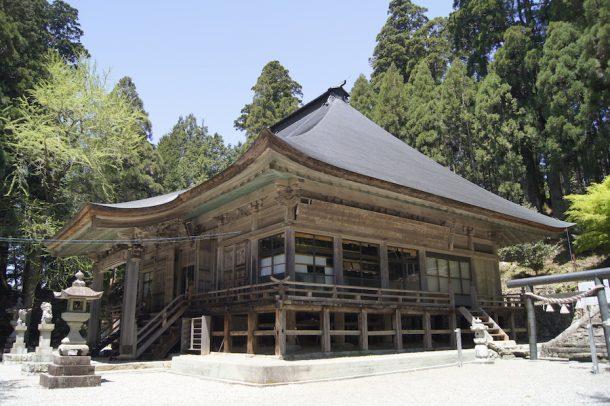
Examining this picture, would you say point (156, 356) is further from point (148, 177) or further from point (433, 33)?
point (433, 33)

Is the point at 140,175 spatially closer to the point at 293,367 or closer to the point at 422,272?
the point at 422,272

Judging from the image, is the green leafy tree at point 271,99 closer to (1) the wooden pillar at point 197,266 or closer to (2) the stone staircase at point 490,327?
(1) the wooden pillar at point 197,266

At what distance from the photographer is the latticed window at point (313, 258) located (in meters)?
12.4

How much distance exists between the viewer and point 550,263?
25.8 meters

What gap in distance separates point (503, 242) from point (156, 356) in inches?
557

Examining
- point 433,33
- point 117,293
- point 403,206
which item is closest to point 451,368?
point 403,206

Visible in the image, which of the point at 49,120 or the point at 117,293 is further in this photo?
the point at 117,293

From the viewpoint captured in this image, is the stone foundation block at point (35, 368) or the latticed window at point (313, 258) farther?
the latticed window at point (313, 258)

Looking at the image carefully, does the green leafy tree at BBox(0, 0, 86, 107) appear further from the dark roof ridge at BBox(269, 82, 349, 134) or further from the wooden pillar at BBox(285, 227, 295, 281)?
the wooden pillar at BBox(285, 227, 295, 281)

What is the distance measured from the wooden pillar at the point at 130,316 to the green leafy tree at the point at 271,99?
26.1 m

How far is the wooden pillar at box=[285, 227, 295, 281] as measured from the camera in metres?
11.8

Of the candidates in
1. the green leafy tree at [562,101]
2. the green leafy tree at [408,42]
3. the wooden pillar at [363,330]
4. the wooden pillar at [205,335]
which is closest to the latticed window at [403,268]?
the wooden pillar at [363,330]

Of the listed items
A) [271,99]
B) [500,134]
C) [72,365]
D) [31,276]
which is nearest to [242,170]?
[72,365]

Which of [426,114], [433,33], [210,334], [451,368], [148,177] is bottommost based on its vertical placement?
[451,368]
